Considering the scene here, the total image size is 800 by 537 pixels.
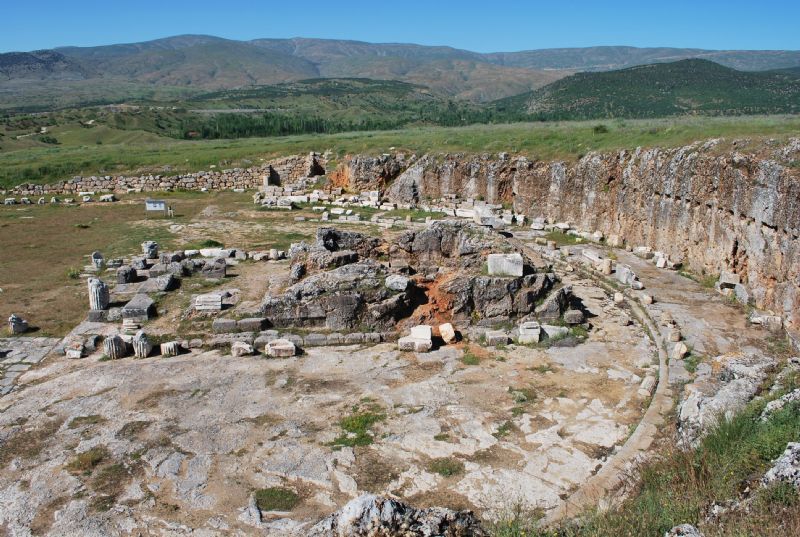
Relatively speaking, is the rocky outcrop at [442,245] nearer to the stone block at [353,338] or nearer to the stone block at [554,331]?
the stone block at [554,331]

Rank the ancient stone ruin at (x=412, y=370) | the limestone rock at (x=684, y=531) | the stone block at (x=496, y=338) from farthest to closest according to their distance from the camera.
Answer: the stone block at (x=496, y=338), the ancient stone ruin at (x=412, y=370), the limestone rock at (x=684, y=531)

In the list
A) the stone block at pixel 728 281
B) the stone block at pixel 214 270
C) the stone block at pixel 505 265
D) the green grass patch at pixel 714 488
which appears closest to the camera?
the green grass patch at pixel 714 488

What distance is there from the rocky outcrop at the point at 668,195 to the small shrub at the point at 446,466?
965cm

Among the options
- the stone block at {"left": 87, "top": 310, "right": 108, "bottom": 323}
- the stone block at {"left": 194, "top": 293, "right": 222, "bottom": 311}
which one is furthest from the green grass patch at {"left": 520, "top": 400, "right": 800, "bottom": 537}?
the stone block at {"left": 87, "top": 310, "right": 108, "bottom": 323}

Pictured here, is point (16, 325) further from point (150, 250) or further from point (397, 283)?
point (397, 283)

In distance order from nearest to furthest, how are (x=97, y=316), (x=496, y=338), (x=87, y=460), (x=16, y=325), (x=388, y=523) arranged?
(x=388, y=523) → (x=87, y=460) → (x=496, y=338) → (x=16, y=325) → (x=97, y=316)

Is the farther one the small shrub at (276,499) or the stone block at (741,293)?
the stone block at (741,293)

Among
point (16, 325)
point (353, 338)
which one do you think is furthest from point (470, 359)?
point (16, 325)

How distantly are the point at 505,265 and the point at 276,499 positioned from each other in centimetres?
878

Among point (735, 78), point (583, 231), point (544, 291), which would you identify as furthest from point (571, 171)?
point (735, 78)

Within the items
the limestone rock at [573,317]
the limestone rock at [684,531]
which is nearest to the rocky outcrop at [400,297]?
the limestone rock at [573,317]

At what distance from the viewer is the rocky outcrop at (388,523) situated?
6.04 meters

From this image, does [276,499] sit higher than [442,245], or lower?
lower

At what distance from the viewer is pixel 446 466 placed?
931cm
